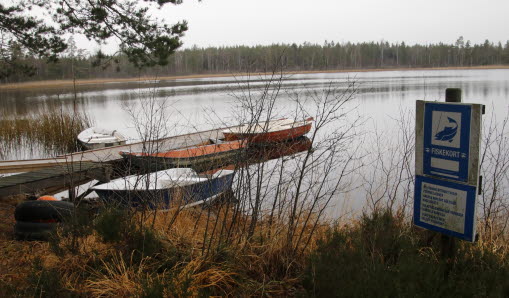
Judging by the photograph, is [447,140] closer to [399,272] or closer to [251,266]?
[399,272]

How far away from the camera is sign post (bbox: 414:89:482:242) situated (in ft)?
9.93

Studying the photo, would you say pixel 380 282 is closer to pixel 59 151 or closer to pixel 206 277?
pixel 206 277

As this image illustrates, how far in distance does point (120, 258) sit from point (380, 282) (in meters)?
2.13

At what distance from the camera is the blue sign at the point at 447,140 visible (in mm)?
3049

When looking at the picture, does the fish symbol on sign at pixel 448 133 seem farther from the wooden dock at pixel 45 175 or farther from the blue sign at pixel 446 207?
the wooden dock at pixel 45 175

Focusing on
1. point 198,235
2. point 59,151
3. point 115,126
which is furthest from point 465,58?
point 198,235

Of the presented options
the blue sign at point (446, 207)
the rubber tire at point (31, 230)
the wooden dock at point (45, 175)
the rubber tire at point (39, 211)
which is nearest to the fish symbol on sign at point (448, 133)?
the blue sign at point (446, 207)

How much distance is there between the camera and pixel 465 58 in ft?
347

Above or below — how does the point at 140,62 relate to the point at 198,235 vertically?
above

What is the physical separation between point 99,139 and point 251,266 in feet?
47.0

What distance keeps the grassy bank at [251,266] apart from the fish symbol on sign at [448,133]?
0.84m

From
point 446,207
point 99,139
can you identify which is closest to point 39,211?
point 446,207

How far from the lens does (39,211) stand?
5.48 m

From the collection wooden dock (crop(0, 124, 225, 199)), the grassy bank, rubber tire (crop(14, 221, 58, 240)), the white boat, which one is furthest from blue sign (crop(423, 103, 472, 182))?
the white boat
